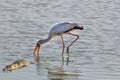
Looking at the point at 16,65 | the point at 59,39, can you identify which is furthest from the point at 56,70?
the point at 59,39

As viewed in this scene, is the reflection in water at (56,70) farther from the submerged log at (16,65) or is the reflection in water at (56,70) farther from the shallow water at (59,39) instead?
the submerged log at (16,65)

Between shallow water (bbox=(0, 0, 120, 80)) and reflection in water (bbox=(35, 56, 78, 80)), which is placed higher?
shallow water (bbox=(0, 0, 120, 80))

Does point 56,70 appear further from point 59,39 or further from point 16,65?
point 59,39

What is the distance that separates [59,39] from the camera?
1998 centimetres

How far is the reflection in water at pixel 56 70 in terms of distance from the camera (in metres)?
14.9

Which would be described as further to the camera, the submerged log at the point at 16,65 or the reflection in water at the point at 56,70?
the submerged log at the point at 16,65

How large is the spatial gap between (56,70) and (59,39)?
14.0 ft

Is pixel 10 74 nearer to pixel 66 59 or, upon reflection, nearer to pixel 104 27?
pixel 66 59

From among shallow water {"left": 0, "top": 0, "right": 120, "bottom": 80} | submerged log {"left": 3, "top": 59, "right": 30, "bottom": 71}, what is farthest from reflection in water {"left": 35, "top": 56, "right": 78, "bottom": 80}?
submerged log {"left": 3, "top": 59, "right": 30, "bottom": 71}

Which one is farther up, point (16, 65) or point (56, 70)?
point (16, 65)

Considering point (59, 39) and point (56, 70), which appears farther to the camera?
point (59, 39)

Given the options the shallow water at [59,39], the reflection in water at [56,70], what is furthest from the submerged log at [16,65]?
the reflection in water at [56,70]

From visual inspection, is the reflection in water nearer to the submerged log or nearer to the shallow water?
the shallow water

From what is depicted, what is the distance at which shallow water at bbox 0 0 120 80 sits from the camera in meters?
15.2
